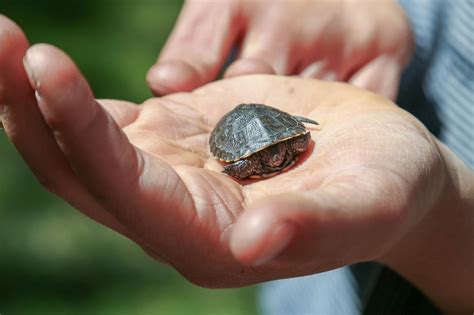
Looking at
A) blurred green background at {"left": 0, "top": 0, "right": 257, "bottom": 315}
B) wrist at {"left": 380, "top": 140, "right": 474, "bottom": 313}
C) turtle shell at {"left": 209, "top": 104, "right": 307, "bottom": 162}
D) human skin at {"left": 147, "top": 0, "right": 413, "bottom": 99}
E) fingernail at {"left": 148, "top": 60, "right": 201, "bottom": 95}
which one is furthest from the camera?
blurred green background at {"left": 0, "top": 0, "right": 257, "bottom": 315}

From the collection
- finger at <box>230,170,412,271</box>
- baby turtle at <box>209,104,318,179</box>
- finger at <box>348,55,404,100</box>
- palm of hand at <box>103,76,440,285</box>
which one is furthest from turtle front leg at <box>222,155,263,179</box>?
finger at <box>348,55,404,100</box>

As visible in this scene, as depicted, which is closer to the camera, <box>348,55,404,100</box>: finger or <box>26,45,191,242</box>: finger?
<box>26,45,191,242</box>: finger

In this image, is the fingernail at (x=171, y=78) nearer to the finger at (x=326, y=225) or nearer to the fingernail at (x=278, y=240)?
the finger at (x=326, y=225)

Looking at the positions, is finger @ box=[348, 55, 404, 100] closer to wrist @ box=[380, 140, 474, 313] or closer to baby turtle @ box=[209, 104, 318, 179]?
baby turtle @ box=[209, 104, 318, 179]

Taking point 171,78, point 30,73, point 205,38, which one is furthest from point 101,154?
point 205,38

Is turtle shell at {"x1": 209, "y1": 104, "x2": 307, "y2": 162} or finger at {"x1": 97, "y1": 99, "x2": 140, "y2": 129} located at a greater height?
finger at {"x1": 97, "y1": 99, "x2": 140, "y2": 129}

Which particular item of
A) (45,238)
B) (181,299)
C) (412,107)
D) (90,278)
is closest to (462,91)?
(412,107)
